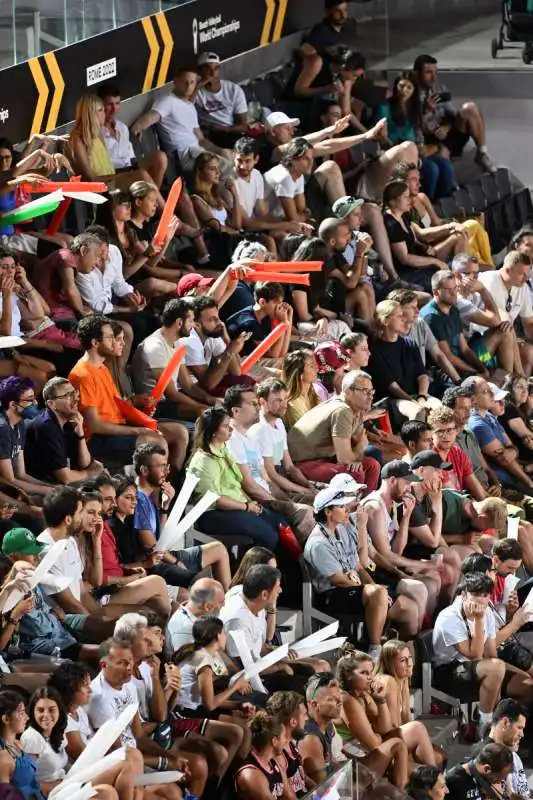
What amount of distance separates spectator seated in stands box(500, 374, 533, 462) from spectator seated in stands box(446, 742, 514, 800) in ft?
11.4

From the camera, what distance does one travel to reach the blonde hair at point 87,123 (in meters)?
12.6

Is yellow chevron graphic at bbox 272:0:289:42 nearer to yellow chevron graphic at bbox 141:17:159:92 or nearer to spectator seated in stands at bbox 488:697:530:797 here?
yellow chevron graphic at bbox 141:17:159:92

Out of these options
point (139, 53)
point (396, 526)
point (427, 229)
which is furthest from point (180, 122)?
point (396, 526)

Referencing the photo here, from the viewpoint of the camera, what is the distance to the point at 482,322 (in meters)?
13.8

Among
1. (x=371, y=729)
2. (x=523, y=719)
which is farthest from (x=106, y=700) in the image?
(x=523, y=719)

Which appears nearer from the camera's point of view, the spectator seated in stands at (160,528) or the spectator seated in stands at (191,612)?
the spectator seated in stands at (191,612)

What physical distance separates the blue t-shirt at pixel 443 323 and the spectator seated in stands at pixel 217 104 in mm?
2032

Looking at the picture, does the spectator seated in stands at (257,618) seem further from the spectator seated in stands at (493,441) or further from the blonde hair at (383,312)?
the blonde hair at (383,312)

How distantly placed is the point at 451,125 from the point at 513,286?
259cm

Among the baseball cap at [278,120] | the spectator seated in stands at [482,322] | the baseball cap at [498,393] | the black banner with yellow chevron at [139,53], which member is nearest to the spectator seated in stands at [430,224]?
the spectator seated in stands at [482,322]

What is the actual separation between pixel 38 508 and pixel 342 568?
5.75 ft

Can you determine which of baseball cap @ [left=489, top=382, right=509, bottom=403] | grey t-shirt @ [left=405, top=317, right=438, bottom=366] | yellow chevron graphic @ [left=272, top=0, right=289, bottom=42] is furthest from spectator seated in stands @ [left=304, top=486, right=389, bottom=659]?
yellow chevron graphic @ [left=272, top=0, right=289, bottom=42]

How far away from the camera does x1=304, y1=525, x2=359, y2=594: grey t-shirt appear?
1038cm

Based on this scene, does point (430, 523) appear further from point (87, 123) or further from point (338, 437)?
point (87, 123)
